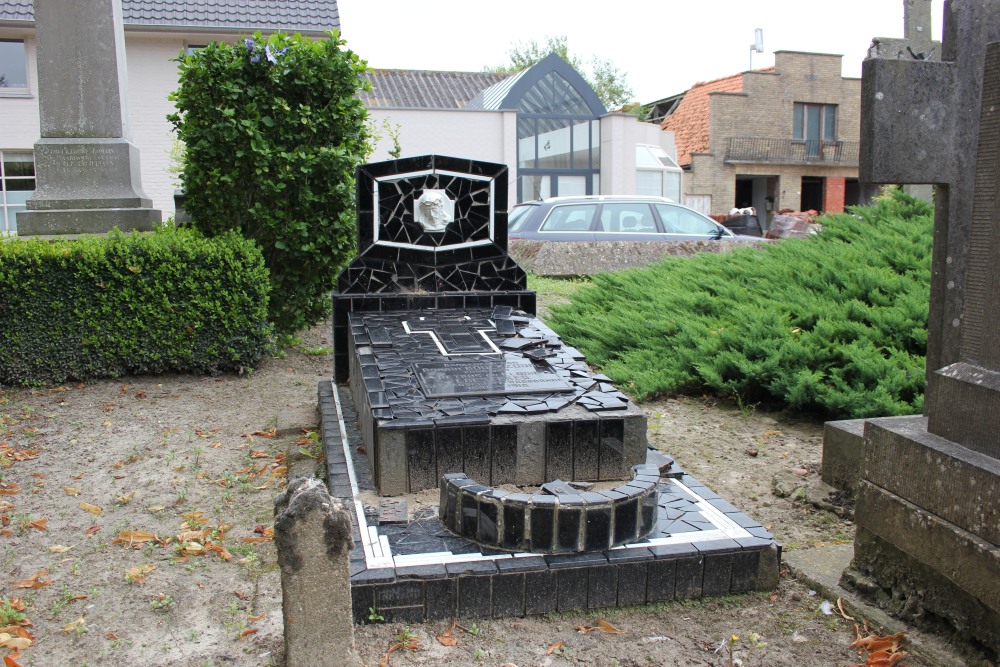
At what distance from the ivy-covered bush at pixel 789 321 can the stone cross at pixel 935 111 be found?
6.87 ft

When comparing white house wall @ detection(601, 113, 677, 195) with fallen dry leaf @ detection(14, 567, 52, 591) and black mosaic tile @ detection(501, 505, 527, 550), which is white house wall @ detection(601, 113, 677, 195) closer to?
black mosaic tile @ detection(501, 505, 527, 550)

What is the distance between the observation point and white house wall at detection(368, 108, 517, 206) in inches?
790

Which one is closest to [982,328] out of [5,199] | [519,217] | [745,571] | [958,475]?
[958,475]

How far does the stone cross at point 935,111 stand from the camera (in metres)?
2.84

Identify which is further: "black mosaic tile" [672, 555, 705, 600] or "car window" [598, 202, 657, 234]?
"car window" [598, 202, 657, 234]

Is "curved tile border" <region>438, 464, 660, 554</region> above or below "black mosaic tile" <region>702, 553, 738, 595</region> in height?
above

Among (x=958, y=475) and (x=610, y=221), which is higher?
(x=610, y=221)

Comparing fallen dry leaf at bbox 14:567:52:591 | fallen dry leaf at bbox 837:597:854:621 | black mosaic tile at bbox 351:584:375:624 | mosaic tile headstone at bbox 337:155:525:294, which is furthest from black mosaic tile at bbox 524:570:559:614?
mosaic tile headstone at bbox 337:155:525:294

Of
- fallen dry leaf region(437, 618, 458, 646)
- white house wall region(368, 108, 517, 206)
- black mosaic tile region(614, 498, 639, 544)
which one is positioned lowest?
fallen dry leaf region(437, 618, 458, 646)

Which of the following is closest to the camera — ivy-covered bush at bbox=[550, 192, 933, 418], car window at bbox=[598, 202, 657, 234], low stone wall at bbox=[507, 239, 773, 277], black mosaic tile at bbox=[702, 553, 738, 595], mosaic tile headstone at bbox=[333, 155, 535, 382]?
black mosaic tile at bbox=[702, 553, 738, 595]

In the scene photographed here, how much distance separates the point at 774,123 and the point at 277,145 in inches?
1083

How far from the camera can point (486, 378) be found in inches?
159

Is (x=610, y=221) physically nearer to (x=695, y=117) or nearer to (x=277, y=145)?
(x=277, y=145)

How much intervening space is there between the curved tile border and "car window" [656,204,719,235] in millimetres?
10056
